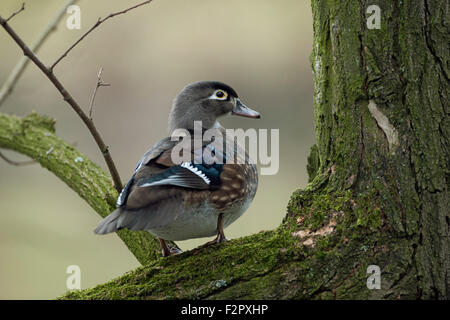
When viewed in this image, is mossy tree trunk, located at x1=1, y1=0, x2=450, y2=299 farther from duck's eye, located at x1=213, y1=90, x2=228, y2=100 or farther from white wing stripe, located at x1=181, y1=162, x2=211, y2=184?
duck's eye, located at x1=213, y1=90, x2=228, y2=100

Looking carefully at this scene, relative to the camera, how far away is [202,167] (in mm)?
2461

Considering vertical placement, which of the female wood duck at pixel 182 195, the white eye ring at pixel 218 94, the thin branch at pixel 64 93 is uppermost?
the white eye ring at pixel 218 94

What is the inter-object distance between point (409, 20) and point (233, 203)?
1067 mm

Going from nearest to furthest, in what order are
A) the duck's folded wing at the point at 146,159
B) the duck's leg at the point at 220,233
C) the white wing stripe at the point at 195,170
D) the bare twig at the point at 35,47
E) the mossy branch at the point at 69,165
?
the duck's folded wing at the point at 146,159 → the white wing stripe at the point at 195,170 → the duck's leg at the point at 220,233 → the mossy branch at the point at 69,165 → the bare twig at the point at 35,47

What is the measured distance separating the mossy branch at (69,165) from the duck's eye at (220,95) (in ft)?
2.52

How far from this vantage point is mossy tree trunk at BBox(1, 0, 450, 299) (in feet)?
6.96

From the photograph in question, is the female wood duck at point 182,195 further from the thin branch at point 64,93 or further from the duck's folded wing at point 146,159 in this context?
the thin branch at point 64,93

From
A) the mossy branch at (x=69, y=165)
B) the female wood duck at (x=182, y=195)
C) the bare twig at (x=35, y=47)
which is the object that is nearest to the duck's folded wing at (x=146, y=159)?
the female wood duck at (x=182, y=195)

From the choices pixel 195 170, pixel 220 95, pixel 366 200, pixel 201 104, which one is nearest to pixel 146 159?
pixel 195 170

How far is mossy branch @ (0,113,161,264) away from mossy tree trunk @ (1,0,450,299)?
1.83 ft

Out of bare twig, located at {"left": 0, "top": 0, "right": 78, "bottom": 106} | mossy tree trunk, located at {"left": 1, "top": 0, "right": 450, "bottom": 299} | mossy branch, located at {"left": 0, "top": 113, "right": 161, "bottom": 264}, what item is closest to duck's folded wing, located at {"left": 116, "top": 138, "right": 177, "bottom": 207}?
mossy tree trunk, located at {"left": 1, "top": 0, "right": 450, "bottom": 299}

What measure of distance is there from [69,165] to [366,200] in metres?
1.85

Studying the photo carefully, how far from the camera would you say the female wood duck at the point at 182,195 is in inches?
85.0

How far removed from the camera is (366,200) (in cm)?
227
